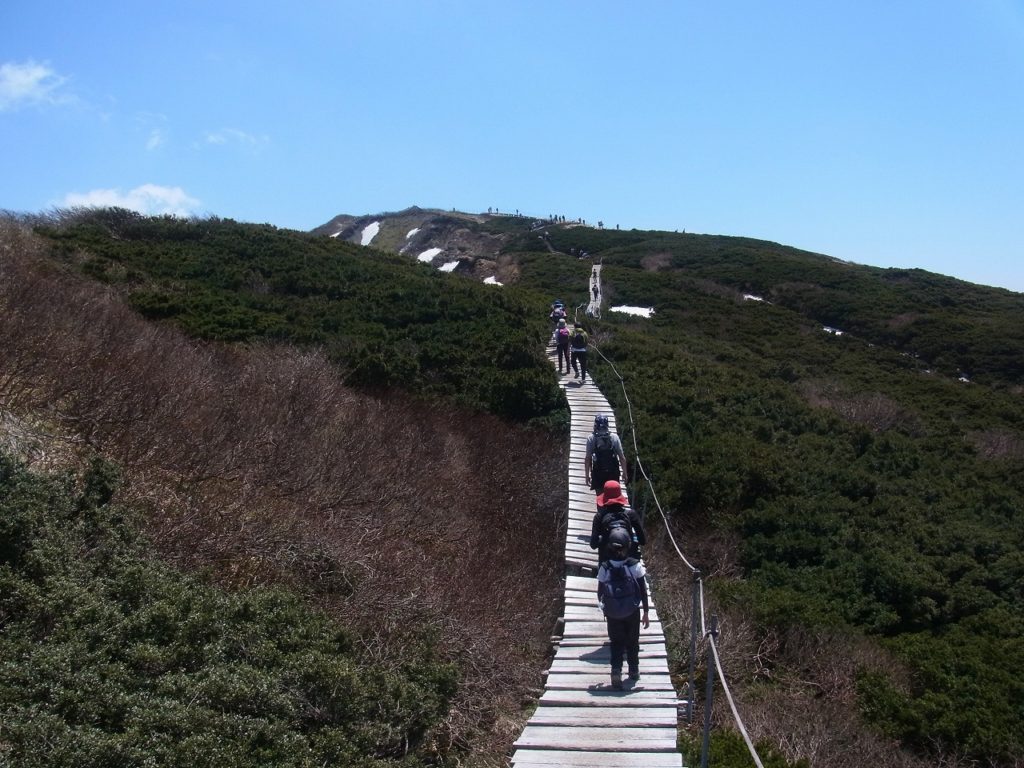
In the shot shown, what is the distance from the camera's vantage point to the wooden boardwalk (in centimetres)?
560

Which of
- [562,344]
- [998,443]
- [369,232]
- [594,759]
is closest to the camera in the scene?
[594,759]

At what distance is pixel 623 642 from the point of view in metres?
6.65

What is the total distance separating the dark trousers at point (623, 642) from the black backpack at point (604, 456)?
3308 millimetres

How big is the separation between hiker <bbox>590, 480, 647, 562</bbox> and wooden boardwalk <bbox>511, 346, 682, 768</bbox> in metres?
1.00

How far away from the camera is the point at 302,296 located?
23.8 m

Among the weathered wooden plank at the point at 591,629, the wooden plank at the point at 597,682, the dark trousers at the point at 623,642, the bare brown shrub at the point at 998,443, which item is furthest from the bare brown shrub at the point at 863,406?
the dark trousers at the point at 623,642

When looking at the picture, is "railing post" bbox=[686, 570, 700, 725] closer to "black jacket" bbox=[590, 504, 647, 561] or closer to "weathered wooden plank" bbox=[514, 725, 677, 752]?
"weathered wooden plank" bbox=[514, 725, 677, 752]

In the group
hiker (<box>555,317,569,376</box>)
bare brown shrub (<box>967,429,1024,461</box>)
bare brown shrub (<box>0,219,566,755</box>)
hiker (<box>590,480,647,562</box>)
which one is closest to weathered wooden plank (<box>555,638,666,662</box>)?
bare brown shrub (<box>0,219,566,755</box>)

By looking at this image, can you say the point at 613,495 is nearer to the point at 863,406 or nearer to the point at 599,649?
the point at 599,649

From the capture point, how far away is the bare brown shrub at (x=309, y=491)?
22.7 feet

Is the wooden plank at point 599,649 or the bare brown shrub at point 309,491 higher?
the bare brown shrub at point 309,491

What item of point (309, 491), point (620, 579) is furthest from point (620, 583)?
point (309, 491)

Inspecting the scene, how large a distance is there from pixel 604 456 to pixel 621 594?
3419 mm

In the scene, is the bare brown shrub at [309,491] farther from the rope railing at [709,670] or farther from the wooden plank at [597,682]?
the rope railing at [709,670]
